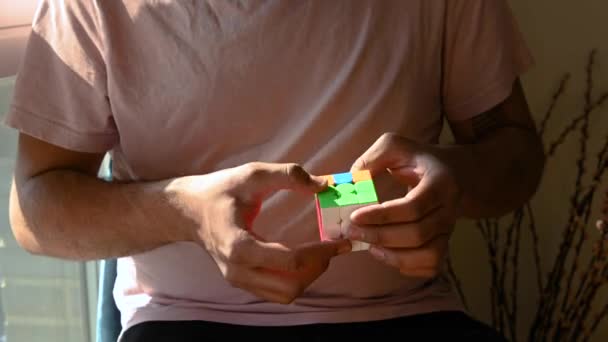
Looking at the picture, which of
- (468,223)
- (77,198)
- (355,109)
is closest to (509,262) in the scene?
(468,223)

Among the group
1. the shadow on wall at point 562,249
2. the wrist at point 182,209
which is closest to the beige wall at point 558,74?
the shadow on wall at point 562,249

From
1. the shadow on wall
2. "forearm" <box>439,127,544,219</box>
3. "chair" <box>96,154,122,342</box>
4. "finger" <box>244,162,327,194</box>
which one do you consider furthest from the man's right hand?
the shadow on wall

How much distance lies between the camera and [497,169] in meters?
1.07

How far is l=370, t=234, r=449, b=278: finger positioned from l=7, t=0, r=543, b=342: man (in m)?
0.05

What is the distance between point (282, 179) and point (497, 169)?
1.18 ft

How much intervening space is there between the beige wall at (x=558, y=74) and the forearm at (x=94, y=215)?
89 centimetres

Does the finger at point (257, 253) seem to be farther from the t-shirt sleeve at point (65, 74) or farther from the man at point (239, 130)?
the t-shirt sleeve at point (65, 74)

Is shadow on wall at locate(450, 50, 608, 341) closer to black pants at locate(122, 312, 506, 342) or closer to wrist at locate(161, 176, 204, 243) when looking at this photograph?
black pants at locate(122, 312, 506, 342)

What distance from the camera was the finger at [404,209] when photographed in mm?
839

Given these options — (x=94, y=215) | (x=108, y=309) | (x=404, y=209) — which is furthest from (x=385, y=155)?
(x=108, y=309)

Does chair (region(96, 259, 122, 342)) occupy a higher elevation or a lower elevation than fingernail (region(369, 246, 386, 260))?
lower

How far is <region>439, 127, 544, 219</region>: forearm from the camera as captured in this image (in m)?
1.01

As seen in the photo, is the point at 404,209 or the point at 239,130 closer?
the point at 404,209

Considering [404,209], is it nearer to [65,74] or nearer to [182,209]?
[182,209]
